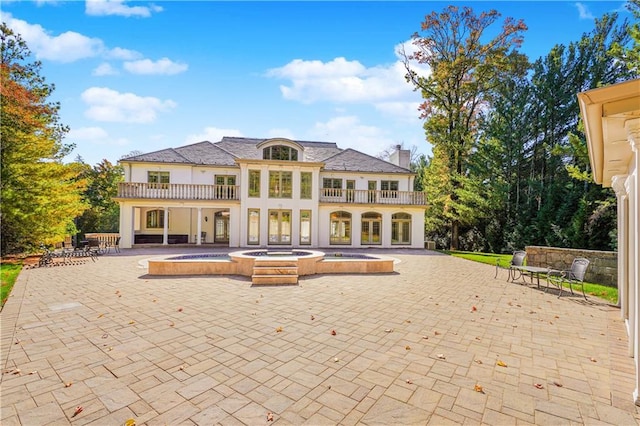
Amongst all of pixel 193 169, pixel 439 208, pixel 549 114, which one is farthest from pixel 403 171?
pixel 193 169

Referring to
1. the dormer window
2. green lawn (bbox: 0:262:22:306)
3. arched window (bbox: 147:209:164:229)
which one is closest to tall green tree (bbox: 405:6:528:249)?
the dormer window

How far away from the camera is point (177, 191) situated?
1972 cm

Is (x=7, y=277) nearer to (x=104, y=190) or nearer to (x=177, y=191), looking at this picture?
(x=177, y=191)

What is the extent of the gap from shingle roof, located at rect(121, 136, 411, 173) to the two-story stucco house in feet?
0.27

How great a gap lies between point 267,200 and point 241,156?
5290mm

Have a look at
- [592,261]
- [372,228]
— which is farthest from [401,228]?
[592,261]

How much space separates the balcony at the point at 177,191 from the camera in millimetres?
18984

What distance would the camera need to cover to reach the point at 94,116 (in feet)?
37.8

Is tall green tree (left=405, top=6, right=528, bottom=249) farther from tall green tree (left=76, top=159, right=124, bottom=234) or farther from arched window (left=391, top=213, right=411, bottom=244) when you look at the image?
tall green tree (left=76, top=159, right=124, bottom=234)

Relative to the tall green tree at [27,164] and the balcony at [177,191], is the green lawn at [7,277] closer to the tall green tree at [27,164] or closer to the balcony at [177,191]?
the tall green tree at [27,164]

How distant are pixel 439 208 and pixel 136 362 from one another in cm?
2607

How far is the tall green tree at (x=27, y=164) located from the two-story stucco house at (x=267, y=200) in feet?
13.7

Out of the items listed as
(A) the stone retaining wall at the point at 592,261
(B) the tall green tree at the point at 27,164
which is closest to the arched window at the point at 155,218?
(B) the tall green tree at the point at 27,164

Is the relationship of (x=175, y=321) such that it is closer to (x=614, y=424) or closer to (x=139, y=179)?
(x=614, y=424)
